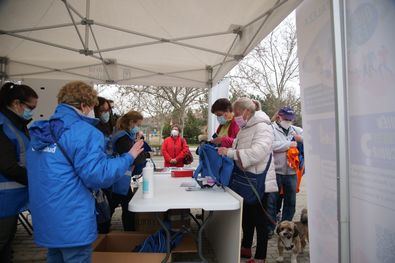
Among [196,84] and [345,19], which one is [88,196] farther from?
[196,84]

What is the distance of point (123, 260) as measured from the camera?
253cm

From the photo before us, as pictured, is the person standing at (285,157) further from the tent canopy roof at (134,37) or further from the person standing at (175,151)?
the person standing at (175,151)

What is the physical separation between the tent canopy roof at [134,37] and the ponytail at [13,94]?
1.41 metres

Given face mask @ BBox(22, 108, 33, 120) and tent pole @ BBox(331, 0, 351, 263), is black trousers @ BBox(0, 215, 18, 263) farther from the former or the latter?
tent pole @ BBox(331, 0, 351, 263)

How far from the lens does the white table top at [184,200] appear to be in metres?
2.20

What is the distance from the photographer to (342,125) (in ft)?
5.82

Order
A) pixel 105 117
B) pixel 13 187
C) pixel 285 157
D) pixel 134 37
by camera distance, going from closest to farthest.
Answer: pixel 13 187, pixel 105 117, pixel 285 157, pixel 134 37

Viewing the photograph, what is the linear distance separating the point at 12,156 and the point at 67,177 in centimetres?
78

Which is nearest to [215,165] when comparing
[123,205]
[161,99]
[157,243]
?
[157,243]

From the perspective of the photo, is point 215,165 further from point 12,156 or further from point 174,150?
point 174,150

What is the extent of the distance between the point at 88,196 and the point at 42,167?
0.97 ft

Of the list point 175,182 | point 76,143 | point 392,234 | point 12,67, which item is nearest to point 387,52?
point 392,234

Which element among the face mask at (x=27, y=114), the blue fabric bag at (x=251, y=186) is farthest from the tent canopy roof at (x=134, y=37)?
the face mask at (x=27, y=114)

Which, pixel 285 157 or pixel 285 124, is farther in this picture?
pixel 285 124
